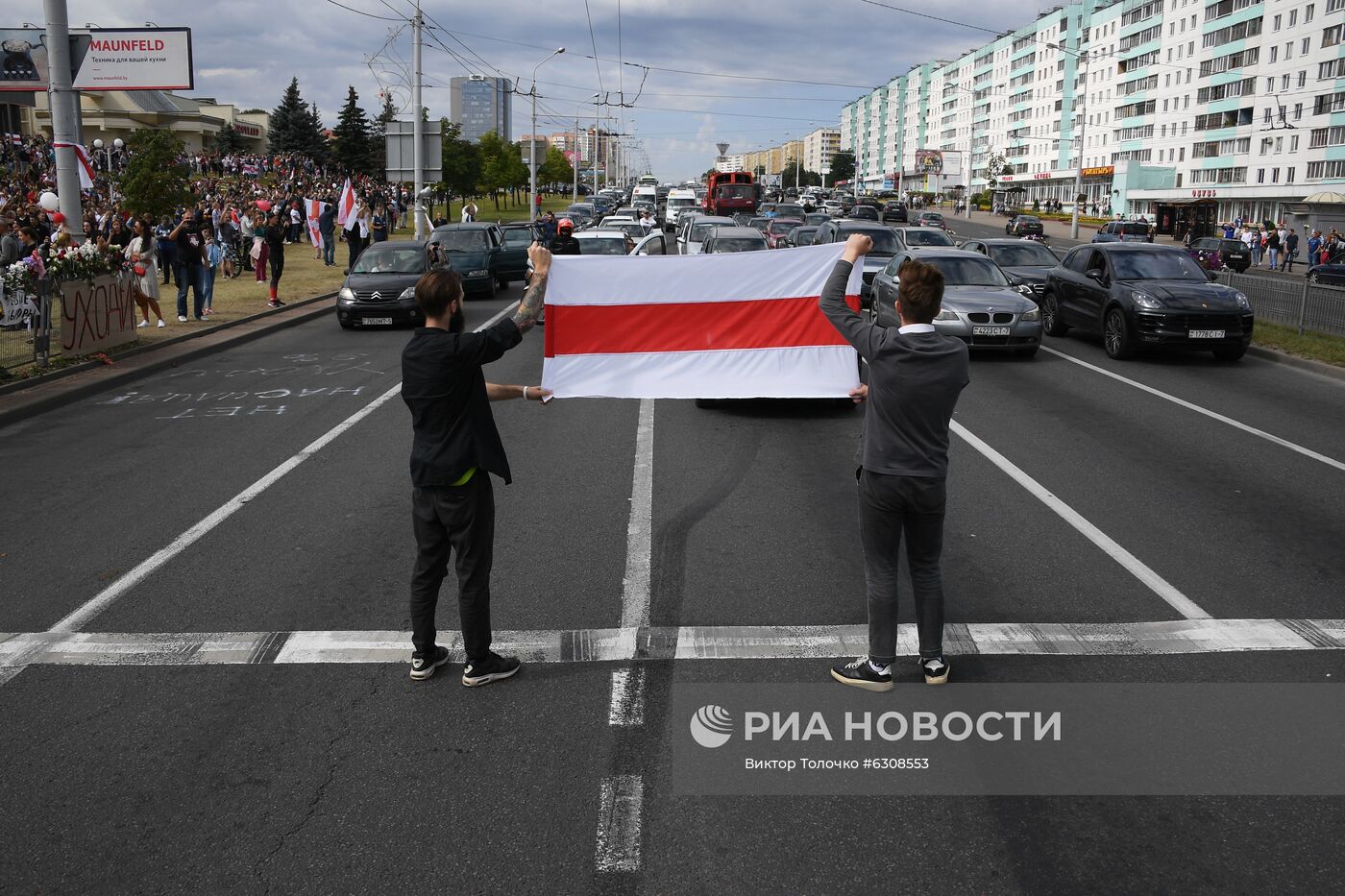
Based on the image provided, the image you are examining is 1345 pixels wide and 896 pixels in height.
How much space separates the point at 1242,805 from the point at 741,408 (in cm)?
829

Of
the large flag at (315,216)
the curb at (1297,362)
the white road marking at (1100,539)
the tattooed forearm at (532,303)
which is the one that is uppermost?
the large flag at (315,216)

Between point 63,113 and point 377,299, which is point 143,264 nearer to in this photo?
point 63,113

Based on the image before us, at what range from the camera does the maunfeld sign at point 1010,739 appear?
409 centimetres

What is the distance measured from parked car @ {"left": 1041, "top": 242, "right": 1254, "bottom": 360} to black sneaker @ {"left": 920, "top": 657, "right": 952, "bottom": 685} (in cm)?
1288

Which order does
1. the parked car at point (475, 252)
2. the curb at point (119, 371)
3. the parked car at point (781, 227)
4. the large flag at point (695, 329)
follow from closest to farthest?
the large flag at point (695, 329), the curb at point (119, 371), the parked car at point (475, 252), the parked car at point (781, 227)

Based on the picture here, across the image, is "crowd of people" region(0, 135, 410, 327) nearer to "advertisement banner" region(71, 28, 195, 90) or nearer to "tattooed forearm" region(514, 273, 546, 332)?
"advertisement banner" region(71, 28, 195, 90)

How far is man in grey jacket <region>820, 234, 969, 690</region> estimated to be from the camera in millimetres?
4582

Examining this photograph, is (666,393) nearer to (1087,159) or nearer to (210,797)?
(210,797)

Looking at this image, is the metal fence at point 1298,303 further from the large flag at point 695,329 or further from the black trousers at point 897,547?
the black trousers at point 897,547

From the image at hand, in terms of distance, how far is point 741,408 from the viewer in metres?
11.9

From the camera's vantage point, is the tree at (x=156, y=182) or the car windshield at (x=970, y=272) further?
the tree at (x=156, y=182)

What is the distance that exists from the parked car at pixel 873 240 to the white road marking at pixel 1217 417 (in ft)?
15.4

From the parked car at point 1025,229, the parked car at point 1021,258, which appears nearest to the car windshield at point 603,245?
the parked car at point 1021,258

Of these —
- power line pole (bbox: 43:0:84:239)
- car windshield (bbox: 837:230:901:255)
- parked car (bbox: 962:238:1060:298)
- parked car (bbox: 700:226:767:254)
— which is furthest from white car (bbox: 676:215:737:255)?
power line pole (bbox: 43:0:84:239)
